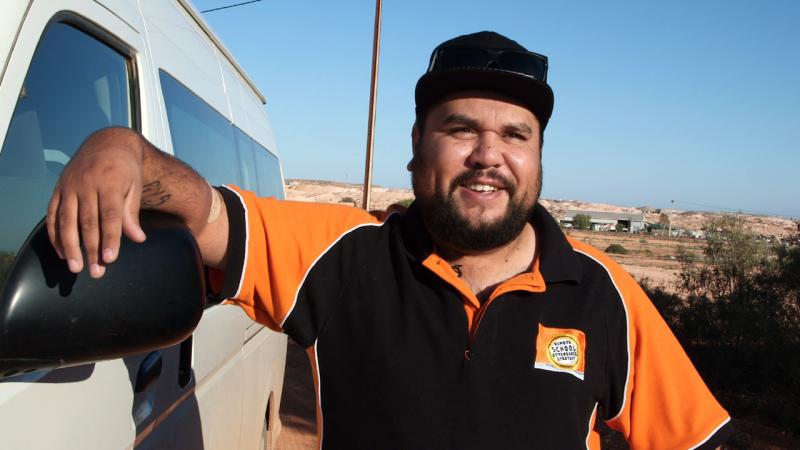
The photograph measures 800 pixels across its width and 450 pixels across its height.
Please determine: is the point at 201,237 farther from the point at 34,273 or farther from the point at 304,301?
the point at 34,273

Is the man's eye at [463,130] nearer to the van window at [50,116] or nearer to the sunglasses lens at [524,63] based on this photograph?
the sunglasses lens at [524,63]

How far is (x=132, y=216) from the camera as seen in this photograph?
116 centimetres

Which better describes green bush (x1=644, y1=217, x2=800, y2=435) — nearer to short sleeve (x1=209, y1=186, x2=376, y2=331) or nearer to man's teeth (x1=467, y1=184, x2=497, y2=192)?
man's teeth (x1=467, y1=184, x2=497, y2=192)

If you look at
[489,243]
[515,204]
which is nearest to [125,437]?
[489,243]

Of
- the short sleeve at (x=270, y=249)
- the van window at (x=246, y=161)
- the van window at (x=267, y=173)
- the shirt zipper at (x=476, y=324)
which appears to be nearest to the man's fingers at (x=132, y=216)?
the short sleeve at (x=270, y=249)

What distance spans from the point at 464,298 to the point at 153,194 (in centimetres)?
85

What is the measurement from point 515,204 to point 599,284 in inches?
13.1

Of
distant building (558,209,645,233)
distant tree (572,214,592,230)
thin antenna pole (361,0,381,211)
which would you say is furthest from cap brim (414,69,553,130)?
distant building (558,209,645,233)

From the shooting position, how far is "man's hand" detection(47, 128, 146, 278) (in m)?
1.06

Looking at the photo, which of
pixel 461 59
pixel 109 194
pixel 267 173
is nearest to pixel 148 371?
pixel 109 194

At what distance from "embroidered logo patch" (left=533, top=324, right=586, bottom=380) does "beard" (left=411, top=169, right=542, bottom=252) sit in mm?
296

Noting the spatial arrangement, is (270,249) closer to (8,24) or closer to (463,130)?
(463,130)

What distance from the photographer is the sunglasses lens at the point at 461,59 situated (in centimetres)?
190

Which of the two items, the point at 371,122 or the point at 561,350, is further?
the point at 371,122
